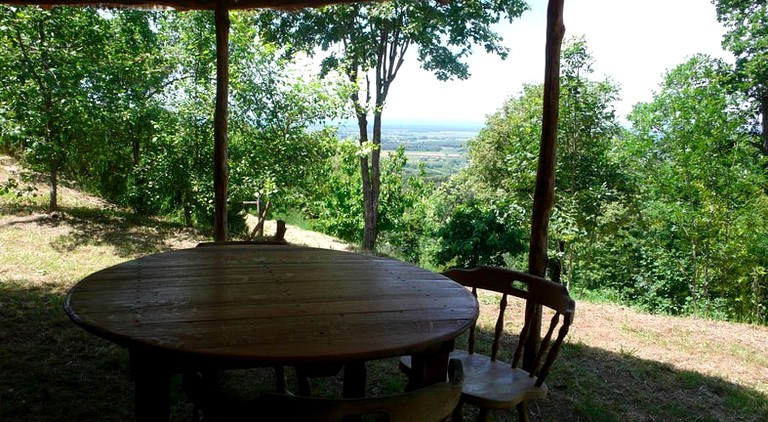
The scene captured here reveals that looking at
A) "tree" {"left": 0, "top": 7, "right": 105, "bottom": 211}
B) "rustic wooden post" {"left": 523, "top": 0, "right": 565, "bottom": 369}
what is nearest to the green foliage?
"rustic wooden post" {"left": 523, "top": 0, "right": 565, "bottom": 369}

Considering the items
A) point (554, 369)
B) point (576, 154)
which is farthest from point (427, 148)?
point (554, 369)

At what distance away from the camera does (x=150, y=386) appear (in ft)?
4.13

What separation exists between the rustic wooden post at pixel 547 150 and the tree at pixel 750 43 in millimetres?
9247

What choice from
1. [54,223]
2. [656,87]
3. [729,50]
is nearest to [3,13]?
[54,223]

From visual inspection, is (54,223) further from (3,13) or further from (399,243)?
(399,243)

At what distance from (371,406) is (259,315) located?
0.59 meters

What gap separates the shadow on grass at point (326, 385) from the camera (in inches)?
92.7

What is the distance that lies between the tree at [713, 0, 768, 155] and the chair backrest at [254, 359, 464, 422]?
11.2 meters

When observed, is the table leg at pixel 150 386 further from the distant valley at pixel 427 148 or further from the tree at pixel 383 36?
the tree at pixel 383 36

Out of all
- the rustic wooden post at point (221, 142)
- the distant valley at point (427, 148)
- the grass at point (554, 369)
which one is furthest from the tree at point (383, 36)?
the grass at point (554, 369)

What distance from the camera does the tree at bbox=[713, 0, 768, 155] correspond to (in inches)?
372

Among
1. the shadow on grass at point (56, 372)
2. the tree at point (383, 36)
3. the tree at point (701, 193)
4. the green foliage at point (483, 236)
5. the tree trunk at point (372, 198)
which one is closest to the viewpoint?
the shadow on grass at point (56, 372)

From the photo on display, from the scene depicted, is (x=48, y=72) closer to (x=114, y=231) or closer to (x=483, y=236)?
(x=114, y=231)

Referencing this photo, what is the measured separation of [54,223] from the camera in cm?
566
